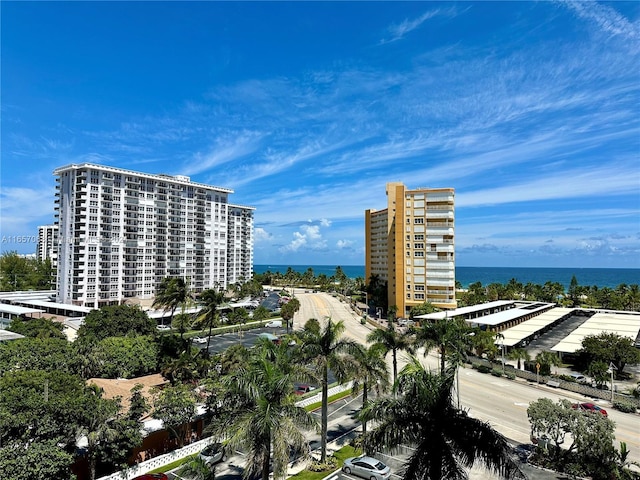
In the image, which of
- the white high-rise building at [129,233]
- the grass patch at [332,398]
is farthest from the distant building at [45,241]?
the grass patch at [332,398]

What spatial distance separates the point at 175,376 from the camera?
117ft

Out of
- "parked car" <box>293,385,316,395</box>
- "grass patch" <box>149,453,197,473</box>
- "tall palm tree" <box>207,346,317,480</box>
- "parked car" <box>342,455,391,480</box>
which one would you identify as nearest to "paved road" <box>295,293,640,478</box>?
"parked car" <box>293,385,316,395</box>

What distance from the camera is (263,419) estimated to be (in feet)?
50.6

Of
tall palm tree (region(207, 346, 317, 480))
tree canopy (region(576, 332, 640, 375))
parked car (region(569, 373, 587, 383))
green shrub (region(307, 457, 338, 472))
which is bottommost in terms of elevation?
parked car (region(569, 373, 587, 383))

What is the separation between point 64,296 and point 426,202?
8578 centimetres

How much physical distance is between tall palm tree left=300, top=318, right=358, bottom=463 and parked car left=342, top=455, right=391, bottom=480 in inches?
64.3

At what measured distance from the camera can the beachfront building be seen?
8656 centimetres

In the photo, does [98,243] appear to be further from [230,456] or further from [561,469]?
[561,469]

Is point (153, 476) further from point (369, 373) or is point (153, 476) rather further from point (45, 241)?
point (45, 241)

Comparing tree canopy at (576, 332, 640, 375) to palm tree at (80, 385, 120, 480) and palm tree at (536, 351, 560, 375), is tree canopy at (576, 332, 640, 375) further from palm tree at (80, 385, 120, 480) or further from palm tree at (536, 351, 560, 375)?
palm tree at (80, 385, 120, 480)

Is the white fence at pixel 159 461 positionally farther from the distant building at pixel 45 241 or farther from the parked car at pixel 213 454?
the distant building at pixel 45 241

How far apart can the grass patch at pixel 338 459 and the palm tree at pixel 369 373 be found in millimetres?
1545

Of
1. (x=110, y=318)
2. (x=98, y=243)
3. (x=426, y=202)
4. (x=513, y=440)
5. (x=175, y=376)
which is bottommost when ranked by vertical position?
(x=513, y=440)

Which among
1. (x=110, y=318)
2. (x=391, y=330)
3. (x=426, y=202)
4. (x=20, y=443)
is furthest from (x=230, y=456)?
(x=426, y=202)
